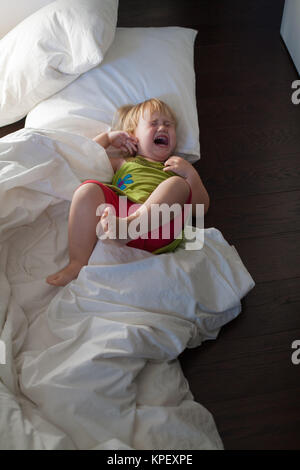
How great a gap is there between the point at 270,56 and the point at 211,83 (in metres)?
0.30

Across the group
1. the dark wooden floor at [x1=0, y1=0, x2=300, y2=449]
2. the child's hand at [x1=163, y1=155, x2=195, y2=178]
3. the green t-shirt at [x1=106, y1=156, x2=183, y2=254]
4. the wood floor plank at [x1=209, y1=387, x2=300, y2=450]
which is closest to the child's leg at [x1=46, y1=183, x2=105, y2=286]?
the green t-shirt at [x1=106, y1=156, x2=183, y2=254]

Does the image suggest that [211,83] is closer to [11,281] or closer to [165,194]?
[165,194]

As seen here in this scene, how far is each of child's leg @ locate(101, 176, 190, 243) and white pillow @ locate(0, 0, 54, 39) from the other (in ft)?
3.32

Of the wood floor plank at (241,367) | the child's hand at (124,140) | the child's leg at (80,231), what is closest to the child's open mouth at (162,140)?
the child's hand at (124,140)

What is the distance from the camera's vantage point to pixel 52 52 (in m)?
1.74

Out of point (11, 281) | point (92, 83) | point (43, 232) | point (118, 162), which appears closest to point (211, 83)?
point (92, 83)

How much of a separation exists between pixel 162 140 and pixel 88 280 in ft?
1.80

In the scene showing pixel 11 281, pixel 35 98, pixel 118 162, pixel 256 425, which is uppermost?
pixel 35 98

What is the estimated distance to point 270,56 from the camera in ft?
7.23

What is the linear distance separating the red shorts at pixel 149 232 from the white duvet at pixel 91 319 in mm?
38

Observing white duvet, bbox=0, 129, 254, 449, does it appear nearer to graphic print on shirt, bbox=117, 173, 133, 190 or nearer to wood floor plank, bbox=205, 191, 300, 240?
graphic print on shirt, bbox=117, 173, 133, 190

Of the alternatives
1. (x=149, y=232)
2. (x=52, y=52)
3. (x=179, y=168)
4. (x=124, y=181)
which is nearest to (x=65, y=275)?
(x=149, y=232)

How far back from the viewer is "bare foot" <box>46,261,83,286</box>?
4.48ft
